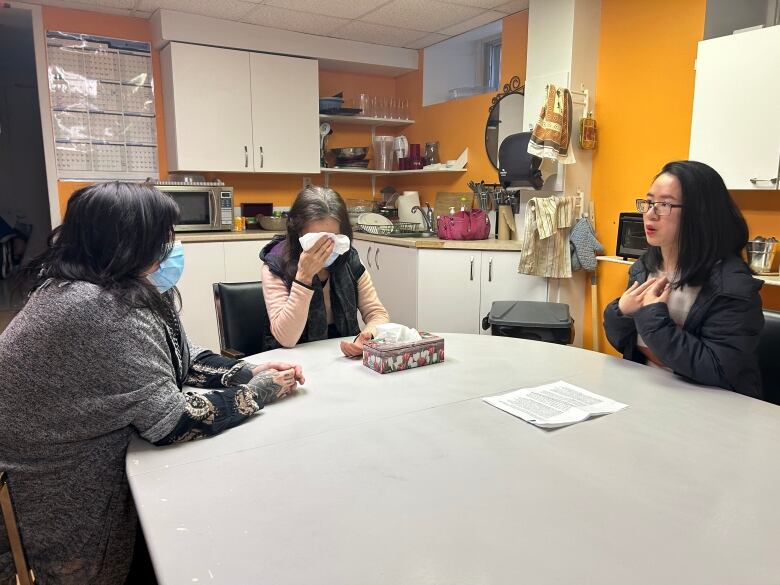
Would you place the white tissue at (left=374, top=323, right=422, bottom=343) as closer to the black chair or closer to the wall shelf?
the black chair

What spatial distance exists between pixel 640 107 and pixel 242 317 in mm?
2634

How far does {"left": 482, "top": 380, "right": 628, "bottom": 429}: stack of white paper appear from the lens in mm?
1342

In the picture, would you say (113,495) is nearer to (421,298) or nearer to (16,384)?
(16,384)

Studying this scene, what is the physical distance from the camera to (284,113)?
4.52 meters

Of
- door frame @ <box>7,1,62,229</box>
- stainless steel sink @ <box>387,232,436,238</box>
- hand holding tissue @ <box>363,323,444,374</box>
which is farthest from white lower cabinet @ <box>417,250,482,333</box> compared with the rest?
door frame @ <box>7,1,62,229</box>

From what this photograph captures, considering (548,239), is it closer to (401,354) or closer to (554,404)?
(401,354)

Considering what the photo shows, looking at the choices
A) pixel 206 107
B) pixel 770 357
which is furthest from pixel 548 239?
pixel 206 107

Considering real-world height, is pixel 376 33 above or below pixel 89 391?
above

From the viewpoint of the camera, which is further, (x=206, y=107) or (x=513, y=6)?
(x=206, y=107)

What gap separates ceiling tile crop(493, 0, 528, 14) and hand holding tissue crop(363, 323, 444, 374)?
2931mm

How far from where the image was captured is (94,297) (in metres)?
1.14

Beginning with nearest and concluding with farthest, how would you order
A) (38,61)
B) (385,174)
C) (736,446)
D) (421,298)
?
(736,446) → (421,298) → (38,61) → (385,174)

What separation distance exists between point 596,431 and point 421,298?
246cm

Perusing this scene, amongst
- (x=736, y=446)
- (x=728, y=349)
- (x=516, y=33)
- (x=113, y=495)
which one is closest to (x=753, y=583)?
(x=736, y=446)
